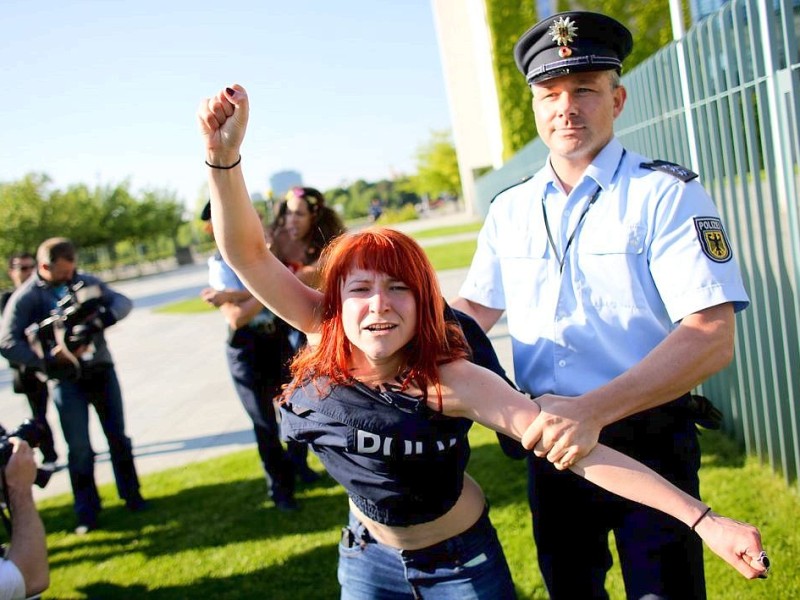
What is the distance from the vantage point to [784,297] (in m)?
3.34

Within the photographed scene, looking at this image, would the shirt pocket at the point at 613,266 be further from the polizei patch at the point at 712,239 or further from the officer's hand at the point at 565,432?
the officer's hand at the point at 565,432

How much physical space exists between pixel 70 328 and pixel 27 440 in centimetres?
206

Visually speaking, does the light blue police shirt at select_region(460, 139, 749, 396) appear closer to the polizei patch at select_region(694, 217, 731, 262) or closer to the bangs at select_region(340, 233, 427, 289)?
the polizei patch at select_region(694, 217, 731, 262)

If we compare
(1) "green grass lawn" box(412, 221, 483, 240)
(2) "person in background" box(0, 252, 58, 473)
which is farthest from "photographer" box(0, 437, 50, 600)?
(1) "green grass lawn" box(412, 221, 483, 240)

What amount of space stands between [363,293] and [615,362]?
79 centimetres

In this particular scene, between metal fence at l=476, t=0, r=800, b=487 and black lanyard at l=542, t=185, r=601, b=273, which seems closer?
black lanyard at l=542, t=185, r=601, b=273

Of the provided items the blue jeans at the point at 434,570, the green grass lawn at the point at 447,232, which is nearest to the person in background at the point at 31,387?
the blue jeans at the point at 434,570

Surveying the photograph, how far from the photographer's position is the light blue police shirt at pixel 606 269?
1.83 m

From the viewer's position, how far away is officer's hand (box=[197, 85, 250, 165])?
170 cm

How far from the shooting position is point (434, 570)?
6.56 ft

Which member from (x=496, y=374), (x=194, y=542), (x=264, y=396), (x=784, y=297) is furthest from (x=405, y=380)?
(x=194, y=542)

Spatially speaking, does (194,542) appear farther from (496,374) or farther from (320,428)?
(496,374)

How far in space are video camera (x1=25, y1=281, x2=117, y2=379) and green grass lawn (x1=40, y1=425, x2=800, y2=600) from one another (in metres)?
1.29

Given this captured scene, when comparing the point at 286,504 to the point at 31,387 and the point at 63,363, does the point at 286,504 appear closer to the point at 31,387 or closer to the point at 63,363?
the point at 63,363
